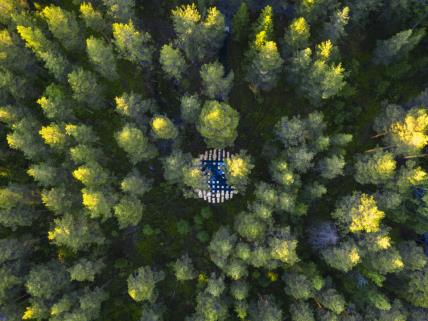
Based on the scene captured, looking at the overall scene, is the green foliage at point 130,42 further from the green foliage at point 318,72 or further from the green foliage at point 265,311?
the green foliage at point 265,311

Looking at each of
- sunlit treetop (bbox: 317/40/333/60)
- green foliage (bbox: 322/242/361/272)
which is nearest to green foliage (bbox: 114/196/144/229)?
green foliage (bbox: 322/242/361/272)

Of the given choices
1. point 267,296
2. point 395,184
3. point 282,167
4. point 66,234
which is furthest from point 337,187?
point 66,234

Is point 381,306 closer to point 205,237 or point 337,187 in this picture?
point 337,187

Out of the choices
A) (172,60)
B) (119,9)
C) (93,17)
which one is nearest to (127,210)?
(172,60)

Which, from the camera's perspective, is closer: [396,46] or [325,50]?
[325,50]

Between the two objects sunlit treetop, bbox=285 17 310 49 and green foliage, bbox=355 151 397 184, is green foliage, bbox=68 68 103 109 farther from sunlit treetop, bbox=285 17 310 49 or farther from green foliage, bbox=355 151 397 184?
green foliage, bbox=355 151 397 184

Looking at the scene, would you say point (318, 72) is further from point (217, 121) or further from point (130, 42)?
point (130, 42)
